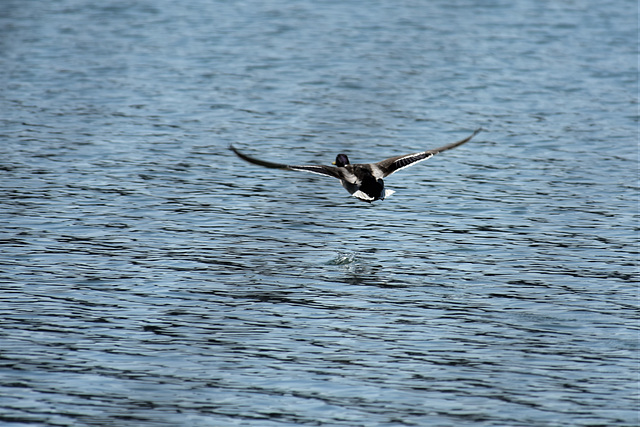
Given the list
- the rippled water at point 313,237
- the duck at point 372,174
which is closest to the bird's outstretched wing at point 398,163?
the duck at point 372,174

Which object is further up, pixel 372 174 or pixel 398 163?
pixel 398 163

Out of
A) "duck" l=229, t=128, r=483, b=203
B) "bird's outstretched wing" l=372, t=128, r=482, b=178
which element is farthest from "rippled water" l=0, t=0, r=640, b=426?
"bird's outstretched wing" l=372, t=128, r=482, b=178

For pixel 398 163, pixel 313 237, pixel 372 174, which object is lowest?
pixel 313 237

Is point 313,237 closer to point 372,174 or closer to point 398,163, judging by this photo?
point 372,174

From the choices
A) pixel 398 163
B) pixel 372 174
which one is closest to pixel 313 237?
pixel 372 174

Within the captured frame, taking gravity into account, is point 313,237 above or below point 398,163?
below

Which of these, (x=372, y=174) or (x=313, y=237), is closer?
(x=372, y=174)

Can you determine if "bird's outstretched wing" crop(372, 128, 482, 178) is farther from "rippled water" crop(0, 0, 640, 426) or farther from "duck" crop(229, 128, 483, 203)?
"rippled water" crop(0, 0, 640, 426)

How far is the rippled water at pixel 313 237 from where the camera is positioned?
41.9 ft

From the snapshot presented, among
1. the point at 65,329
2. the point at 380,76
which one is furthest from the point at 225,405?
the point at 380,76

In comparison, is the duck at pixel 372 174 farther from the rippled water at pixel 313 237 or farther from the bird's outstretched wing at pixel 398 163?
the rippled water at pixel 313 237

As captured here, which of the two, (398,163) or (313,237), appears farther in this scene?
(313,237)

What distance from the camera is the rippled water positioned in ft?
41.9

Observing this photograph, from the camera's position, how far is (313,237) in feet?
62.5
